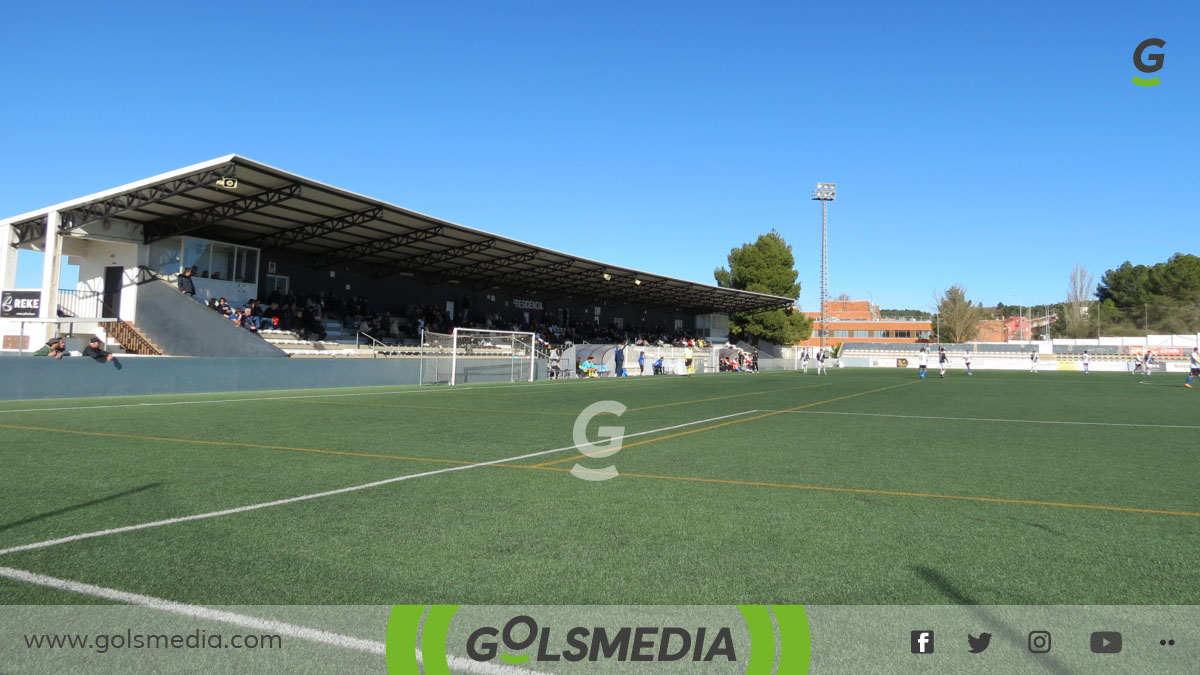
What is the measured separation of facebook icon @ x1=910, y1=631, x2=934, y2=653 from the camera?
120 inches

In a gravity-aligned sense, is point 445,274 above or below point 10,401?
above

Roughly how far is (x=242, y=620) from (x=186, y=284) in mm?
29463

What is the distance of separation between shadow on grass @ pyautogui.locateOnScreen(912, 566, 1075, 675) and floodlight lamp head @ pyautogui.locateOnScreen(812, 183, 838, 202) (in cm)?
6832

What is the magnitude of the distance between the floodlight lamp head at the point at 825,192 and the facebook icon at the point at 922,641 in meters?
69.1

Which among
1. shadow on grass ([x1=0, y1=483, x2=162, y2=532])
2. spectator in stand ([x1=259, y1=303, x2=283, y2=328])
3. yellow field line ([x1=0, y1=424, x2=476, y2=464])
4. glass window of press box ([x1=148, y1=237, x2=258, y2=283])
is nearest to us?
shadow on grass ([x1=0, y1=483, x2=162, y2=532])

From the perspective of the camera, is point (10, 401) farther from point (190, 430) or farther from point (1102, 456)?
point (1102, 456)

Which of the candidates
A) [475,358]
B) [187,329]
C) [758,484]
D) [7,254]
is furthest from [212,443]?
[7,254]

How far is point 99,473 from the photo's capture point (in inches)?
275

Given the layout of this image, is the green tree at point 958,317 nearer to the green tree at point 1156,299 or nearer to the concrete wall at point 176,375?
the green tree at point 1156,299

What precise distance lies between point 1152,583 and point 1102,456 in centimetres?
619

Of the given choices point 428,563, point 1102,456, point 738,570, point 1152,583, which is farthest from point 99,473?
point 1102,456

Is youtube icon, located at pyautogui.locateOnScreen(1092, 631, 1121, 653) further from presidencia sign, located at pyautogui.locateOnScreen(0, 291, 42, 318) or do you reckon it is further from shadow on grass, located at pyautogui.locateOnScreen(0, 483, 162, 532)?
presidencia sign, located at pyautogui.locateOnScreen(0, 291, 42, 318)

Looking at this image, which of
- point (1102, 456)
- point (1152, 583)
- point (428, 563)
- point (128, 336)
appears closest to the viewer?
point (1152, 583)

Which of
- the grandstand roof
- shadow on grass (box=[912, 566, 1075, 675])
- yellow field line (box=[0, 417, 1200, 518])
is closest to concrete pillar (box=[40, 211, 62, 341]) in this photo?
the grandstand roof
